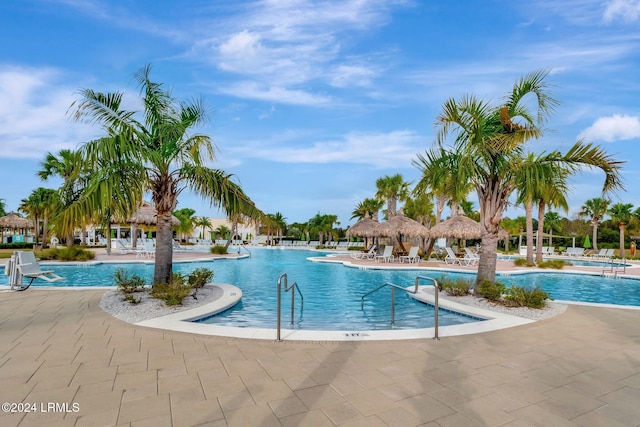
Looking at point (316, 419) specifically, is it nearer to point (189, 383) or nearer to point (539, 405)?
point (189, 383)

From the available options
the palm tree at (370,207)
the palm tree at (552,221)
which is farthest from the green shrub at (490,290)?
the palm tree at (552,221)

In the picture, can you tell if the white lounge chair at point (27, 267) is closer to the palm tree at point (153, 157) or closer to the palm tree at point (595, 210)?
the palm tree at point (153, 157)

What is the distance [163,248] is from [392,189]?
21.5m

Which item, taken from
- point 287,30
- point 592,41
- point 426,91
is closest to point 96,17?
point 287,30

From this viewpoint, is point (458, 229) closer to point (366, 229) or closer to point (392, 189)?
point (366, 229)

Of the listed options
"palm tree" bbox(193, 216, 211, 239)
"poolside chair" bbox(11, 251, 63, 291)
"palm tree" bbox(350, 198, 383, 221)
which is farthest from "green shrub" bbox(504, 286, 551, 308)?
"palm tree" bbox(193, 216, 211, 239)

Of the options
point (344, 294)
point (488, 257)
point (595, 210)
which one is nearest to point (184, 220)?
point (344, 294)

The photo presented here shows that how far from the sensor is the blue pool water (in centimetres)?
754

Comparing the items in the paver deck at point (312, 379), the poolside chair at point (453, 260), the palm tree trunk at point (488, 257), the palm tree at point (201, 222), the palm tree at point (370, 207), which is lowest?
the paver deck at point (312, 379)

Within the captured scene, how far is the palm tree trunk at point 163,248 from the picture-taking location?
28.0 ft

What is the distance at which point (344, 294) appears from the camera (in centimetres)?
1112

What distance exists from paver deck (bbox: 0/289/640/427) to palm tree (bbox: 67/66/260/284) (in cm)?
284

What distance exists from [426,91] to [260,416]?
1487 centimetres

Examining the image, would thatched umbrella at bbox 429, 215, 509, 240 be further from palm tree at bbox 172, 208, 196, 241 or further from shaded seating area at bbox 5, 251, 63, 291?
palm tree at bbox 172, 208, 196, 241
